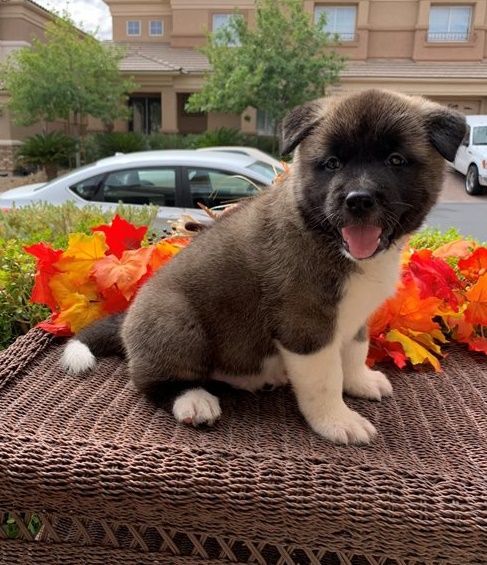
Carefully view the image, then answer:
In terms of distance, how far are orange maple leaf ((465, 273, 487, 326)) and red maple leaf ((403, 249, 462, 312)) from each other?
0.19 feet

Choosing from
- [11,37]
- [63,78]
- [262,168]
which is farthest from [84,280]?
[11,37]

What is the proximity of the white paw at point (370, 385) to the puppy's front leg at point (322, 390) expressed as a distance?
18cm

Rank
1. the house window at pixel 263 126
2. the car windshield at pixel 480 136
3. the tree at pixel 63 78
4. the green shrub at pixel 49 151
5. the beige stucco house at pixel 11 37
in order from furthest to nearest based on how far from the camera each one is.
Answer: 1. the house window at pixel 263 126
2. the beige stucco house at pixel 11 37
3. the green shrub at pixel 49 151
4. the tree at pixel 63 78
5. the car windshield at pixel 480 136

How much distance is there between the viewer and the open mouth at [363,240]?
1.52 meters

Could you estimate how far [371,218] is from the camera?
57.9 inches

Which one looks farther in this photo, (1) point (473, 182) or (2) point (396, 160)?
(1) point (473, 182)

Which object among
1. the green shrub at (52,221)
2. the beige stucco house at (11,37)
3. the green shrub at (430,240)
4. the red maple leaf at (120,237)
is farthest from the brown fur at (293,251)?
the beige stucco house at (11,37)

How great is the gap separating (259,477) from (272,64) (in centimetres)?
1950

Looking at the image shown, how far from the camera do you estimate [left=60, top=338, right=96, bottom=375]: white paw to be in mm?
1841

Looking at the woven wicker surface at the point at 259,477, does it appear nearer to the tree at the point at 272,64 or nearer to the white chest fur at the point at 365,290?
the white chest fur at the point at 365,290

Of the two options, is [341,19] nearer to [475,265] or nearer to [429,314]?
[475,265]

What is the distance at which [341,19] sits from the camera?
25609 mm

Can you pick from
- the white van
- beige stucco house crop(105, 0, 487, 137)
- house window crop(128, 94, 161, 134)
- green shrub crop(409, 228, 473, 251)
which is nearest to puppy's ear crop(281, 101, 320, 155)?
green shrub crop(409, 228, 473, 251)

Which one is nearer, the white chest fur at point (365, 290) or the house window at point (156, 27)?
the white chest fur at point (365, 290)
